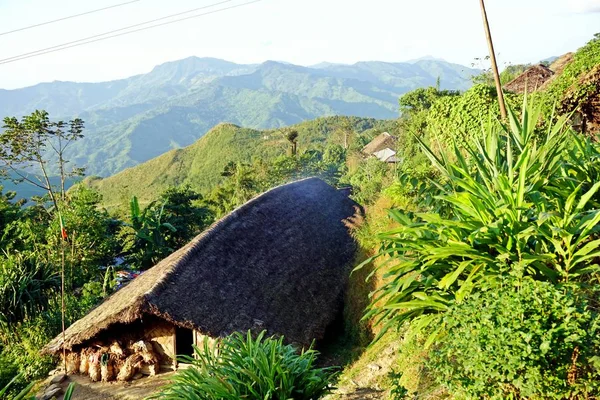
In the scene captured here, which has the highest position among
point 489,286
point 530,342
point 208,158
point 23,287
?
point 489,286

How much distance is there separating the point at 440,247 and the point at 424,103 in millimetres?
26356

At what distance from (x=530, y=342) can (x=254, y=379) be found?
1970mm

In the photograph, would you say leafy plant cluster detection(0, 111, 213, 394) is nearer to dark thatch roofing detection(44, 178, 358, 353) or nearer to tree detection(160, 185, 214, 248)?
tree detection(160, 185, 214, 248)

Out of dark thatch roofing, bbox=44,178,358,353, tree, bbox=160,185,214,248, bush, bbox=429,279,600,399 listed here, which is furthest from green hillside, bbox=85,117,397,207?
bush, bbox=429,279,600,399

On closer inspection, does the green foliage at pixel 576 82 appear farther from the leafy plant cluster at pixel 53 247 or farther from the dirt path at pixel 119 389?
the leafy plant cluster at pixel 53 247

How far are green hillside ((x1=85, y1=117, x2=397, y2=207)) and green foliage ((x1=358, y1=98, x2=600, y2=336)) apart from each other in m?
58.6

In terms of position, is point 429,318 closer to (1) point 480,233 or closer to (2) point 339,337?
(1) point 480,233

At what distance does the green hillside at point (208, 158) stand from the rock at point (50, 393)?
178 feet

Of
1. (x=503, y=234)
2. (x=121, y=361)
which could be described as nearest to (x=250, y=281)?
(x=121, y=361)

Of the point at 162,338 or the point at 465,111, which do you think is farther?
the point at 465,111

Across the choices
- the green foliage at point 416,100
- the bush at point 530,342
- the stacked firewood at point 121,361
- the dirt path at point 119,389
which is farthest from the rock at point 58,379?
the green foliage at point 416,100

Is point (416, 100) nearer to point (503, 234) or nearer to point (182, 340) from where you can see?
point (182, 340)

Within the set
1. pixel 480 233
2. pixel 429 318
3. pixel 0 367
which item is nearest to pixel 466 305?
pixel 429 318

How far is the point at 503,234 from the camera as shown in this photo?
10.3 feet
